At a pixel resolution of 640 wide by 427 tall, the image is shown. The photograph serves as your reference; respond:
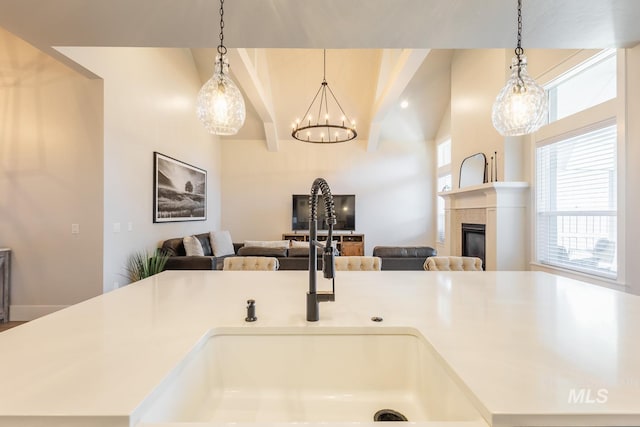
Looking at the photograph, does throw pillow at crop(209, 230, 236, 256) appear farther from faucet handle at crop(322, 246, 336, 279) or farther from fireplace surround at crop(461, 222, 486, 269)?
faucet handle at crop(322, 246, 336, 279)

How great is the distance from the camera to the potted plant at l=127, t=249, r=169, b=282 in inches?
141

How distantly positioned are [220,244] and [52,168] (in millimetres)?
2973

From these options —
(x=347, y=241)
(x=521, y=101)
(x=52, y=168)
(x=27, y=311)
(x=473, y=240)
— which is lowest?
(x=27, y=311)

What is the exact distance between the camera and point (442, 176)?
7270 millimetres

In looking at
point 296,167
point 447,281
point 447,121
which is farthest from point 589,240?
point 296,167

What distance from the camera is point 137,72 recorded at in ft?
12.5

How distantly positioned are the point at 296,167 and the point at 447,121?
370 cm

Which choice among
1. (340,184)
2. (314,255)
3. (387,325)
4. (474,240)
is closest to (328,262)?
(314,255)

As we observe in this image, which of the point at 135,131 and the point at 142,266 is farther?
the point at 135,131

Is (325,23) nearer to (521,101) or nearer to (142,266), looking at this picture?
(521,101)

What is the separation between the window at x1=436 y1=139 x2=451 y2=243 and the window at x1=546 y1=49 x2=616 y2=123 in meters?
3.35

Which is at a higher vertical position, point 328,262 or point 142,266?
point 328,262

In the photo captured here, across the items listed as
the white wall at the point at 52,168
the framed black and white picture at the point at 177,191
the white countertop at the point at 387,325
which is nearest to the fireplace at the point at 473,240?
the white countertop at the point at 387,325

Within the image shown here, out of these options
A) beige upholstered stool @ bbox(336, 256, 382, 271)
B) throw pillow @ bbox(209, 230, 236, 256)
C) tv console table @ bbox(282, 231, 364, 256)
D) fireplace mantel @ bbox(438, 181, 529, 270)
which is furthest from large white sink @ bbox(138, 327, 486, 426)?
tv console table @ bbox(282, 231, 364, 256)
